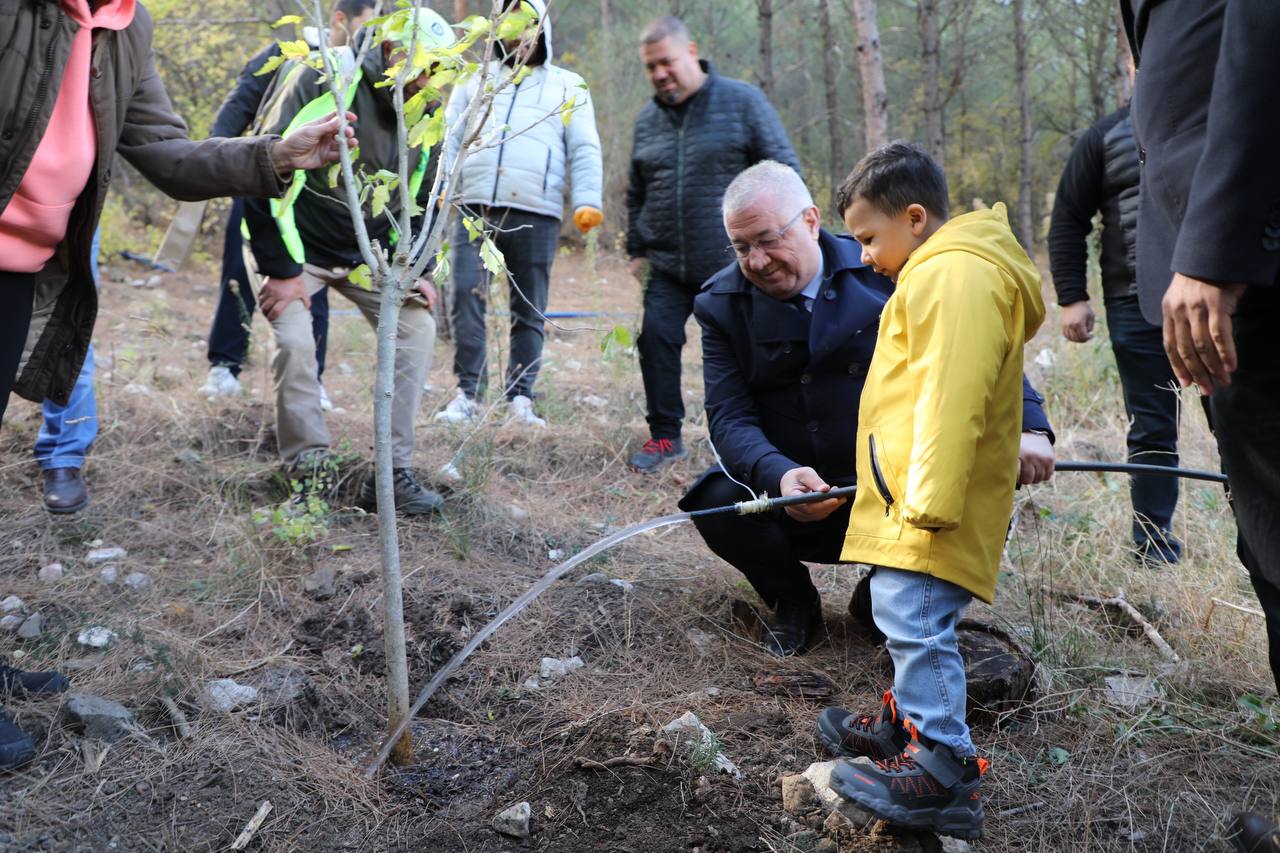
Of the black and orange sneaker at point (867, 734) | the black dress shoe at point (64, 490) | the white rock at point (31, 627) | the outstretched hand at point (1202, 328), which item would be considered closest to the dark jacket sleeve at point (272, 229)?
the black dress shoe at point (64, 490)

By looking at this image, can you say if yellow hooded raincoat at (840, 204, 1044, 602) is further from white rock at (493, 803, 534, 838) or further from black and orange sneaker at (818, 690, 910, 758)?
white rock at (493, 803, 534, 838)

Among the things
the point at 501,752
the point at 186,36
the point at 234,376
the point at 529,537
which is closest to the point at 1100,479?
the point at 529,537

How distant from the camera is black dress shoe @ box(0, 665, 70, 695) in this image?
226cm

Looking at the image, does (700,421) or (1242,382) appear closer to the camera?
(1242,382)

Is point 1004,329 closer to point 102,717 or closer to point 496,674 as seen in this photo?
point 496,674

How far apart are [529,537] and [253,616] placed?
1.06m

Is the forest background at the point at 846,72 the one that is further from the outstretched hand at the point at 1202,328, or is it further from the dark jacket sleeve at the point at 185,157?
the outstretched hand at the point at 1202,328

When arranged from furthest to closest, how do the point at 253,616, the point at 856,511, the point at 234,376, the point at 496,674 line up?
the point at 234,376
the point at 253,616
the point at 496,674
the point at 856,511

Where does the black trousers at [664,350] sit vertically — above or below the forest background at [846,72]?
below

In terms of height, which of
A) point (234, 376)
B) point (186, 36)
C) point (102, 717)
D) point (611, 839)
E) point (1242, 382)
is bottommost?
point (611, 839)

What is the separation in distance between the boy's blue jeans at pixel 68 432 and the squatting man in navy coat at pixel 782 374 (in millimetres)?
2331

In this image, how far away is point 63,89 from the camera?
7.01ft

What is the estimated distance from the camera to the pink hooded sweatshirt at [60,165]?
82.7 inches

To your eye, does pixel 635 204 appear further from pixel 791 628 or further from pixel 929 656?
pixel 929 656
